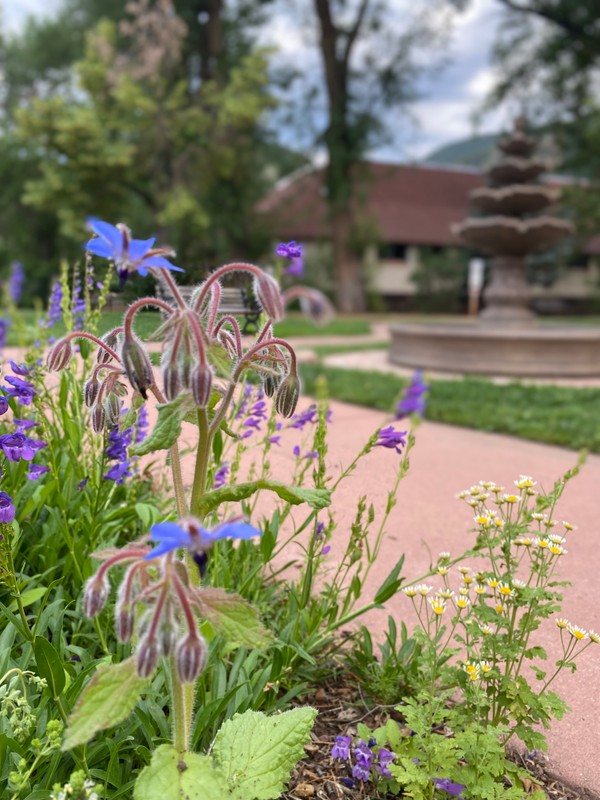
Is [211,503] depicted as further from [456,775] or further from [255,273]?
[456,775]

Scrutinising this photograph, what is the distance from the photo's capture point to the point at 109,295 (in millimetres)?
2686

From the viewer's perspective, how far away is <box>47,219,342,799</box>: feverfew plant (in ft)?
3.45

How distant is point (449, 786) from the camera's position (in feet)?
4.93

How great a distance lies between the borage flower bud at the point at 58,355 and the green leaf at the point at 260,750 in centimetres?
82

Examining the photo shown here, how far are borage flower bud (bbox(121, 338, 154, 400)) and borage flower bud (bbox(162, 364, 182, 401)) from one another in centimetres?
7

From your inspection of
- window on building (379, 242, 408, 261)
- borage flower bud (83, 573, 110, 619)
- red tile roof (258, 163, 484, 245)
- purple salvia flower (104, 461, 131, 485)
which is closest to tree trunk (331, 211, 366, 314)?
red tile roof (258, 163, 484, 245)

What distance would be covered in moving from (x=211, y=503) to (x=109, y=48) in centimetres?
1934

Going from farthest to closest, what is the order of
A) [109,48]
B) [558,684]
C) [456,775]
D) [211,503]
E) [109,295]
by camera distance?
1. [109,48]
2. [109,295]
3. [558,684]
4. [456,775]
5. [211,503]

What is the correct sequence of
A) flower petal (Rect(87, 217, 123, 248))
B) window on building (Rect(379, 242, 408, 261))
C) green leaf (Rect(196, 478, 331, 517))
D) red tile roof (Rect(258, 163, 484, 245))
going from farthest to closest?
window on building (Rect(379, 242, 408, 261)) < red tile roof (Rect(258, 163, 484, 245)) < green leaf (Rect(196, 478, 331, 517)) < flower petal (Rect(87, 217, 123, 248))

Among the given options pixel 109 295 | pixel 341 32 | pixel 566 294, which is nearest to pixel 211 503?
pixel 109 295

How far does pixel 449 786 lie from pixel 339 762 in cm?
31

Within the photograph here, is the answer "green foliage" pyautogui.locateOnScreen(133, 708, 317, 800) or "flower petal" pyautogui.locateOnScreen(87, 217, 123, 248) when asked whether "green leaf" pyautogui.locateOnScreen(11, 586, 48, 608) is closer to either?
"green foliage" pyautogui.locateOnScreen(133, 708, 317, 800)

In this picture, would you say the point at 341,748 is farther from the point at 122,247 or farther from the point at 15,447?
the point at 122,247

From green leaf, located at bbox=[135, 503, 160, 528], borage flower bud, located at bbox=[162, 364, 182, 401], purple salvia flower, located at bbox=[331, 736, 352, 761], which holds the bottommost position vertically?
purple salvia flower, located at bbox=[331, 736, 352, 761]
